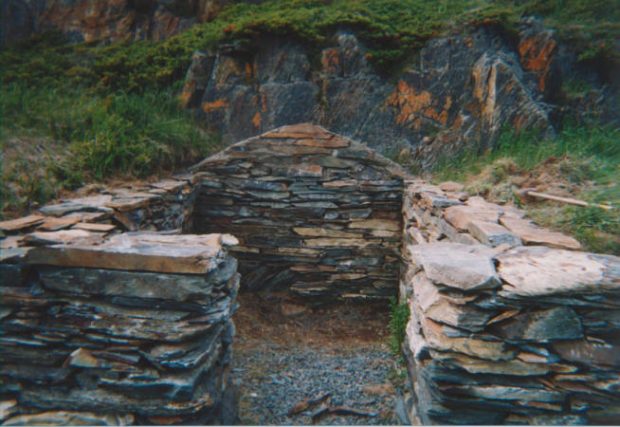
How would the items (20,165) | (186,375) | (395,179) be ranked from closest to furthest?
(186,375) → (20,165) → (395,179)

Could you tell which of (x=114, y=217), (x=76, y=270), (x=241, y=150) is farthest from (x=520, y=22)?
(x=76, y=270)

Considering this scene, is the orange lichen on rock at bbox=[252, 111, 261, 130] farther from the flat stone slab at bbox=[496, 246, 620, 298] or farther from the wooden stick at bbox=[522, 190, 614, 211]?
the flat stone slab at bbox=[496, 246, 620, 298]

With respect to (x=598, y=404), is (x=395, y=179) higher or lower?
higher

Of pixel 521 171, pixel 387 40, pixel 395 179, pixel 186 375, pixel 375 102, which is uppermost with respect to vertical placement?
pixel 387 40

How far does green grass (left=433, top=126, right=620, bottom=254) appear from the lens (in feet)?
8.30

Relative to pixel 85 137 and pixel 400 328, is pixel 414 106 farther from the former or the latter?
pixel 85 137

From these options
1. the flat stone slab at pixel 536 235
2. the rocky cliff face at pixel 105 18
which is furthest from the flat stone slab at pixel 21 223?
the rocky cliff face at pixel 105 18

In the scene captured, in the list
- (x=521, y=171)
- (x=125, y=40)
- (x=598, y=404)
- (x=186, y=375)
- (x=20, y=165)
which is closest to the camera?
(x=598, y=404)

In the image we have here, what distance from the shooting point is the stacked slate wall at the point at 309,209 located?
16.8ft

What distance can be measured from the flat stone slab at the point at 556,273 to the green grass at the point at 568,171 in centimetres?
53

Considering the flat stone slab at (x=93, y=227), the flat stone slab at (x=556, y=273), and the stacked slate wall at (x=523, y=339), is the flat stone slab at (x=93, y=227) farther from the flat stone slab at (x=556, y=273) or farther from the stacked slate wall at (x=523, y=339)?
the flat stone slab at (x=556, y=273)

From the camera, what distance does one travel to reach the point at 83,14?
7.08m

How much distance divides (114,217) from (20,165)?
1.30m

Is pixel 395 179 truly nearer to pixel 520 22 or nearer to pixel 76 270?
pixel 520 22
